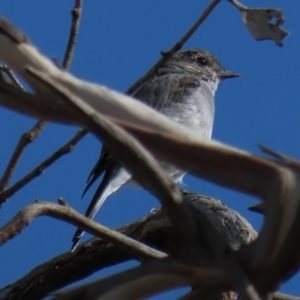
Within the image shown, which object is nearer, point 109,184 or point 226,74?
point 109,184

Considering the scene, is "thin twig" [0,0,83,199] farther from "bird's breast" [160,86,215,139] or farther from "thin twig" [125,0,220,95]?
"bird's breast" [160,86,215,139]

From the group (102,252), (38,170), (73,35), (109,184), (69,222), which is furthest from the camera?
(109,184)

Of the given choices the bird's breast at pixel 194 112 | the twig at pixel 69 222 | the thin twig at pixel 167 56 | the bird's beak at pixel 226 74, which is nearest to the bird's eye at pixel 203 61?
the bird's beak at pixel 226 74

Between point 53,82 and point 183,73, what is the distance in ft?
27.1

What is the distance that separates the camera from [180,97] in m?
7.91

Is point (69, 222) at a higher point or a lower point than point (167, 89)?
lower

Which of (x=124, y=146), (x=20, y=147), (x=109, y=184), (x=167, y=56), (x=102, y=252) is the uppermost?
(x=109, y=184)

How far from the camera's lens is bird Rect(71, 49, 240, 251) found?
693 cm

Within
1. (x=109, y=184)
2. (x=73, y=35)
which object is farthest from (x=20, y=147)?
(x=109, y=184)

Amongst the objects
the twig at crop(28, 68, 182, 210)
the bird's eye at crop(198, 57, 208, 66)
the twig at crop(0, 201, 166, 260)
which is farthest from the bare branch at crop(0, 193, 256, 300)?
the bird's eye at crop(198, 57, 208, 66)

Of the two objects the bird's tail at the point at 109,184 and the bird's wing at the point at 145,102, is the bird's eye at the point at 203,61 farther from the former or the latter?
the bird's tail at the point at 109,184

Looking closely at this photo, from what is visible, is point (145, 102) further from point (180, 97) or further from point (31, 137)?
point (31, 137)

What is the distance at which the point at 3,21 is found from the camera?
2.86ft

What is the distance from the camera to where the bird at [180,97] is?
693 cm
